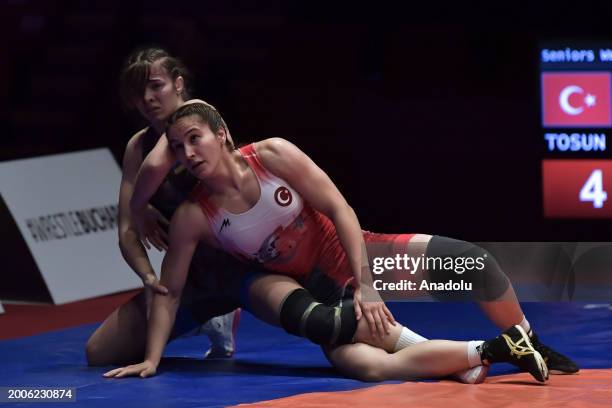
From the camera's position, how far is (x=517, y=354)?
482 cm

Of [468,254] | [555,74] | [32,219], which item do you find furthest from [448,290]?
[32,219]

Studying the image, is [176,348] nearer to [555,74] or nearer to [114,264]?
[114,264]

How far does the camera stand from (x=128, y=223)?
18.1ft

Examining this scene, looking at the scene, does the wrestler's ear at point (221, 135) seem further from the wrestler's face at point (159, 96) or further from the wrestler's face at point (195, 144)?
the wrestler's face at point (159, 96)

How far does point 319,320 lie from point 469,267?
0.62 metres

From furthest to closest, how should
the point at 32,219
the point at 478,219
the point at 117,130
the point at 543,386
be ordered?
1. the point at 117,130
2. the point at 478,219
3. the point at 32,219
4. the point at 543,386

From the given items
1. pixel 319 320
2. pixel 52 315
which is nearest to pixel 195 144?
pixel 319 320

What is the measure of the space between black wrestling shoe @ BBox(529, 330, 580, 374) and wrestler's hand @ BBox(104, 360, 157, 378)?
4.66ft

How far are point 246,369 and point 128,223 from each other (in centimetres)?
74

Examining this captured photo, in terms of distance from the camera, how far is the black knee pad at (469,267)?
5211mm

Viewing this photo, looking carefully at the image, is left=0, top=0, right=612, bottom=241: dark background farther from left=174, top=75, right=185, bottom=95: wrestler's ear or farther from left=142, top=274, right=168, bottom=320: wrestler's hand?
left=142, top=274, right=168, bottom=320: wrestler's hand

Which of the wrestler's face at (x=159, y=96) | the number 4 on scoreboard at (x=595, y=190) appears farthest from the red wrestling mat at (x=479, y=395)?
the number 4 on scoreboard at (x=595, y=190)

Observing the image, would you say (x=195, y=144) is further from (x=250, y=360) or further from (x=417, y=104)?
(x=417, y=104)

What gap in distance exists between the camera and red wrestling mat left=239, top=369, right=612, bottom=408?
4594 millimetres
